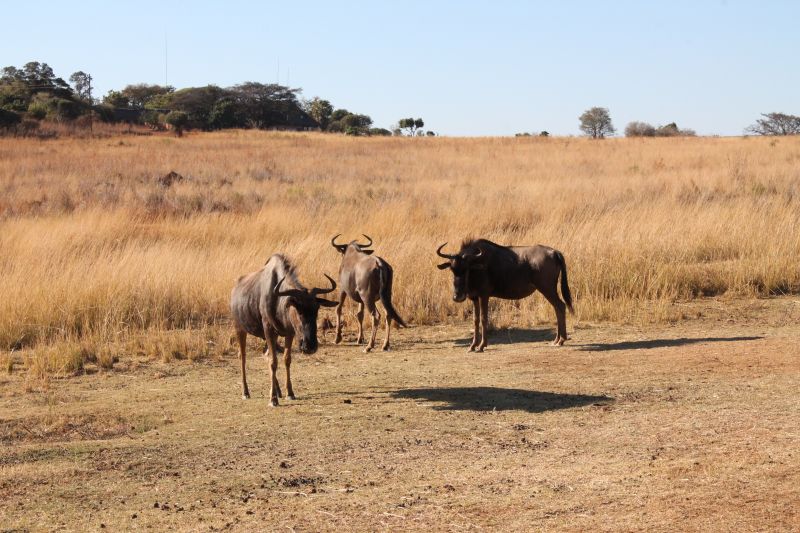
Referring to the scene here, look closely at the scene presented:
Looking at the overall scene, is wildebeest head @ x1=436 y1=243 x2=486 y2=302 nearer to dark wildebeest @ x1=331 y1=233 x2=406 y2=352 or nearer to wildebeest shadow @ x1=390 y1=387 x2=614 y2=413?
dark wildebeest @ x1=331 y1=233 x2=406 y2=352

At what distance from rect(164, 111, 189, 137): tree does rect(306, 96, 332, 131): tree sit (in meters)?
20.5

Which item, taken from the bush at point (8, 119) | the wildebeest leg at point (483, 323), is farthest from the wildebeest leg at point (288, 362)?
the bush at point (8, 119)

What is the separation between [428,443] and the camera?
7.41 metres

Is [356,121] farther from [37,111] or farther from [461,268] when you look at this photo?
[461,268]

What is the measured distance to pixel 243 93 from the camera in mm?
66500

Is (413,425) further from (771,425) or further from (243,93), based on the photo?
(243,93)

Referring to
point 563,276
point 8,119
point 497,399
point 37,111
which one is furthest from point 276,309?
point 37,111

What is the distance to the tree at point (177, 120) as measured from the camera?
52.9 meters

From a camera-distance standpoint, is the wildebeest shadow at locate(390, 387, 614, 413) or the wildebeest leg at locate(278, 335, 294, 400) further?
the wildebeest leg at locate(278, 335, 294, 400)

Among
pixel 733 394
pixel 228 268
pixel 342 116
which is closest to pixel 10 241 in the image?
pixel 228 268

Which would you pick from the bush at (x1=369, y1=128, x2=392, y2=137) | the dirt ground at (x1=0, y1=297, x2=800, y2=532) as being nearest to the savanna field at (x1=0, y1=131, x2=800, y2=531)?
the dirt ground at (x1=0, y1=297, x2=800, y2=532)

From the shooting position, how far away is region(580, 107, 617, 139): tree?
72250 millimetres

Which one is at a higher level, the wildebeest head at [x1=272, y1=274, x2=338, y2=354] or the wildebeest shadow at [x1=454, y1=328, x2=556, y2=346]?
the wildebeest head at [x1=272, y1=274, x2=338, y2=354]

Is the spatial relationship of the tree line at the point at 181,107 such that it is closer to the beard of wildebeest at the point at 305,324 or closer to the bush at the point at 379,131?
the bush at the point at 379,131
